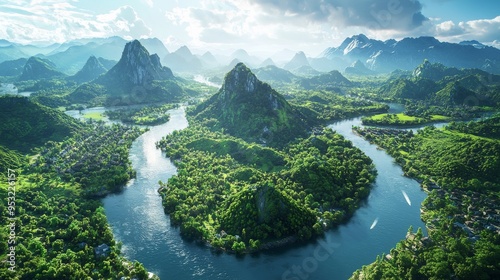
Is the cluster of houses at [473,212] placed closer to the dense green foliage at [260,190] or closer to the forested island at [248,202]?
the forested island at [248,202]

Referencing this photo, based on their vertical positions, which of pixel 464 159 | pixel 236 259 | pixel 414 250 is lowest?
pixel 236 259

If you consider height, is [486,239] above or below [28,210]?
above

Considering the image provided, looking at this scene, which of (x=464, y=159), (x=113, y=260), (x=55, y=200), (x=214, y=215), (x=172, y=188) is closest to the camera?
(x=113, y=260)

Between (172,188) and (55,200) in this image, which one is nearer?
(55,200)

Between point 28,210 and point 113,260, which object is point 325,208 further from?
point 28,210

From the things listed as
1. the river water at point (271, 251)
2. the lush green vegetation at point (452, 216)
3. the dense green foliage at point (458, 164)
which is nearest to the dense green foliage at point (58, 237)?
the river water at point (271, 251)

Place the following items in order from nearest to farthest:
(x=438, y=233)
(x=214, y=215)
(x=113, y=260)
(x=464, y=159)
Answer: (x=113, y=260) < (x=438, y=233) < (x=214, y=215) < (x=464, y=159)

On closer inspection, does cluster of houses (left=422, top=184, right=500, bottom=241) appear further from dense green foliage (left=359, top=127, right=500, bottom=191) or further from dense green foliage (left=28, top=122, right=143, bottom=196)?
dense green foliage (left=28, top=122, right=143, bottom=196)

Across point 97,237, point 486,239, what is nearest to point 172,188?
point 97,237
